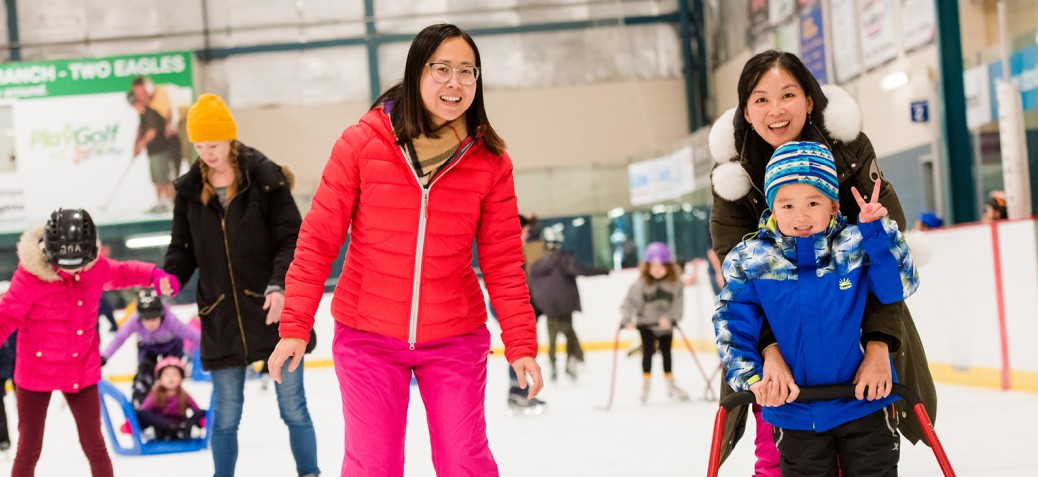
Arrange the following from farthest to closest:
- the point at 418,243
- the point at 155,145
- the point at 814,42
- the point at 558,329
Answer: the point at 155,145
the point at 814,42
the point at 558,329
the point at 418,243

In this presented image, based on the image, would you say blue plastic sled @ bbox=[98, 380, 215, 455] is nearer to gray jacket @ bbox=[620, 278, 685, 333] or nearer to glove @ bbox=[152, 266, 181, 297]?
glove @ bbox=[152, 266, 181, 297]

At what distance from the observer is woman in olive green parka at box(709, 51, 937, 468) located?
243 cm

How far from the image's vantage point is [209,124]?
351cm

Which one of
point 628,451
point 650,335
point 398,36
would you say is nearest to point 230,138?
point 628,451

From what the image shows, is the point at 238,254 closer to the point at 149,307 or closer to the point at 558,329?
the point at 149,307

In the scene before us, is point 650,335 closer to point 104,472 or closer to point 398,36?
point 104,472

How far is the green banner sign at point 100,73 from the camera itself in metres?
14.5

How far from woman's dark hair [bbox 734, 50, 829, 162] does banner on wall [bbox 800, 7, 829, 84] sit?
9.41 metres

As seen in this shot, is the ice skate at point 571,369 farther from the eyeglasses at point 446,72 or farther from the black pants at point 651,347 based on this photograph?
the eyeglasses at point 446,72

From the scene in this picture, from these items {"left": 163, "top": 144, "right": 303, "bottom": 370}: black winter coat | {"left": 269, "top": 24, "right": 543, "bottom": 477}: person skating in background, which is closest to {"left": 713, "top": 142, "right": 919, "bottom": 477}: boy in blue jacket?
{"left": 269, "top": 24, "right": 543, "bottom": 477}: person skating in background

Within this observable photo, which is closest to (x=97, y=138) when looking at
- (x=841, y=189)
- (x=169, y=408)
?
(x=169, y=408)

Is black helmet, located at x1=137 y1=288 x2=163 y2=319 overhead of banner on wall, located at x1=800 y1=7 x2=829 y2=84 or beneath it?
beneath

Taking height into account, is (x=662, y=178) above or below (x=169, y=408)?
above

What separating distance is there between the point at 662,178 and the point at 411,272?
11173mm
